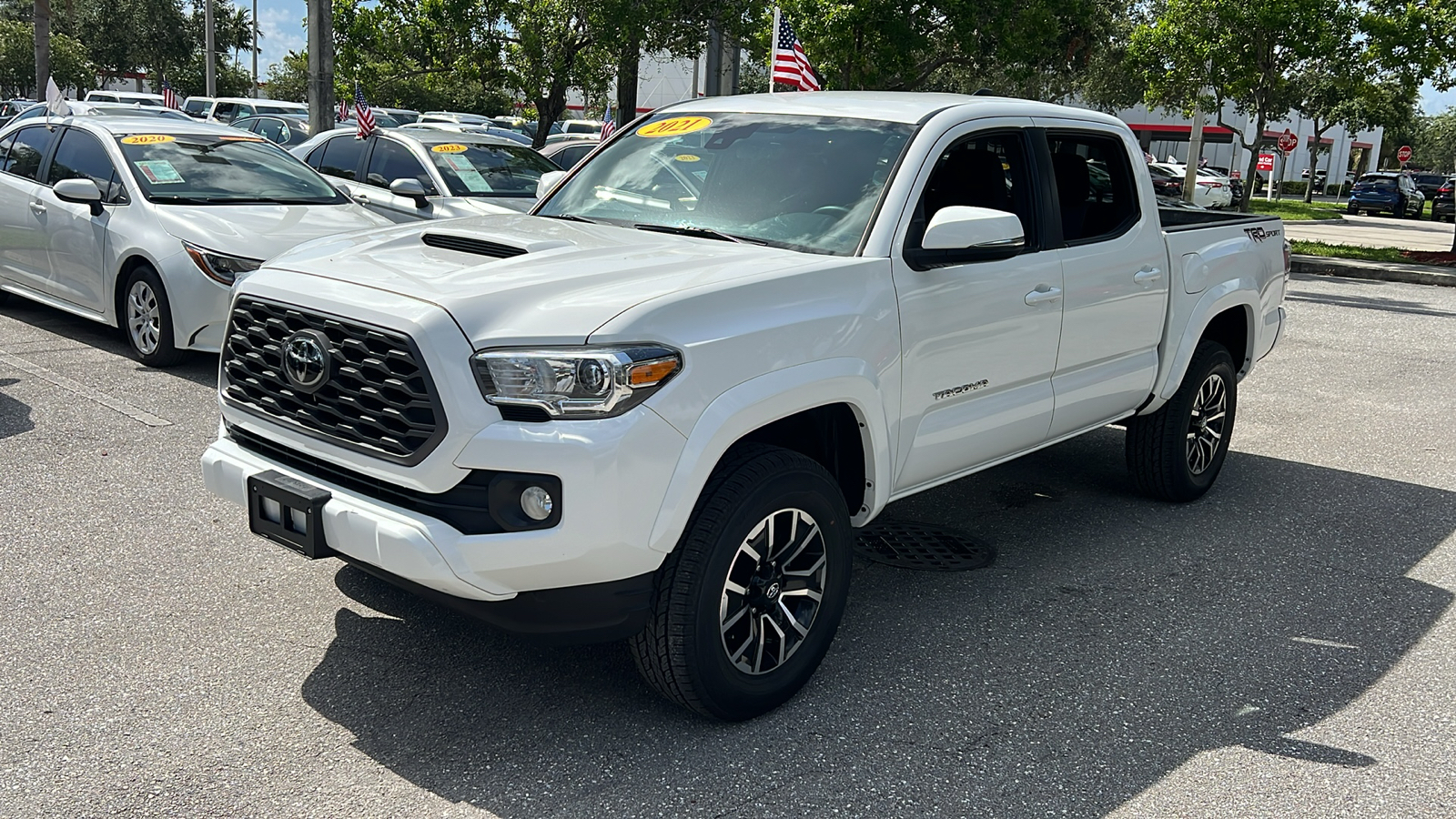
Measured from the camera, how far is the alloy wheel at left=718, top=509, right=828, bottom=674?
3.62 meters

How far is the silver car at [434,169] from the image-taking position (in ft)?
34.8

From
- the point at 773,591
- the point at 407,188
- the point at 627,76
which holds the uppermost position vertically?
the point at 627,76

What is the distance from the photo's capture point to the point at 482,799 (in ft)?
10.7

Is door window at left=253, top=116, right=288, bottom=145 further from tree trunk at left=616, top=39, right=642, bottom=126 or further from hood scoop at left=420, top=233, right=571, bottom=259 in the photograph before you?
hood scoop at left=420, top=233, right=571, bottom=259

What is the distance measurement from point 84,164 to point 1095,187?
6.93 metres

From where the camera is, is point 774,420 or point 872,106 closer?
point 774,420

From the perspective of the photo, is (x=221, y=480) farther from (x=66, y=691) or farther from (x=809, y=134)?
(x=809, y=134)

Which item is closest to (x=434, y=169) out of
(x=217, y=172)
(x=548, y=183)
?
(x=217, y=172)

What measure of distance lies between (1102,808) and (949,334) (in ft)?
5.30

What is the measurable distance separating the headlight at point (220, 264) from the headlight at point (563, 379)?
501cm

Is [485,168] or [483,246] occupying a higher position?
[485,168]

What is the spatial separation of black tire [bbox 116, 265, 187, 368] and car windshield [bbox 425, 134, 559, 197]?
3.14 m

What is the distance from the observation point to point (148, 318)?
7969mm

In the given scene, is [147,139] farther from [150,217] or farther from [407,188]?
[407,188]
